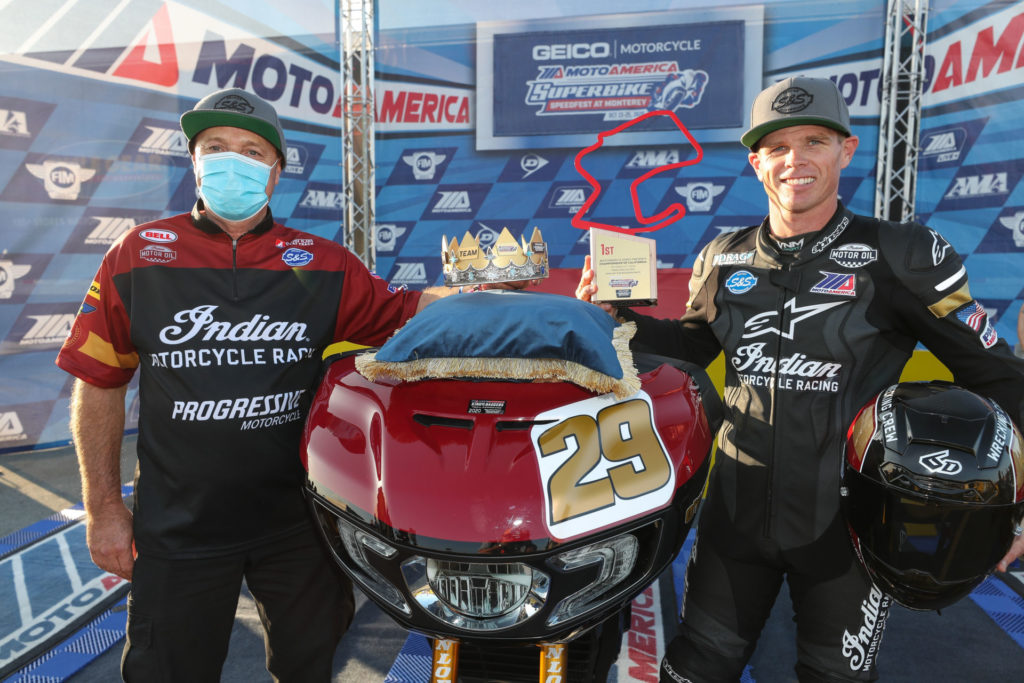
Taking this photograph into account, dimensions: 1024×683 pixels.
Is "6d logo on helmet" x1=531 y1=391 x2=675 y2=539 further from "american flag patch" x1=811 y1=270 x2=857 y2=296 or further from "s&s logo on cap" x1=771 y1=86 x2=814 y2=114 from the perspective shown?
"s&s logo on cap" x1=771 y1=86 x2=814 y2=114

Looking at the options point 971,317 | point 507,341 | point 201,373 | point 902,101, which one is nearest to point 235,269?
point 201,373

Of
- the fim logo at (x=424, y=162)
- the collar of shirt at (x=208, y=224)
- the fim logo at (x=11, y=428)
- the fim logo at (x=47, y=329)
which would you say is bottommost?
the fim logo at (x=11, y=428)

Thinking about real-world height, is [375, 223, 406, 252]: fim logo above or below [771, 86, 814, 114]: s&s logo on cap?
below

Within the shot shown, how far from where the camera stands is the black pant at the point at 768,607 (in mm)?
1418

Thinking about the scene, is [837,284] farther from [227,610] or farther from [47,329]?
[47,329]

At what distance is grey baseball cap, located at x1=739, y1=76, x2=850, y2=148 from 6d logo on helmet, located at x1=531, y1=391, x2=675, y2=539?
0.83 meters

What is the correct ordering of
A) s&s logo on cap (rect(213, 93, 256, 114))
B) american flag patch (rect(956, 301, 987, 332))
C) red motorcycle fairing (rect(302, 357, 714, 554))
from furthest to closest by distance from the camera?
s&s logo on cap (rect(213, 93, 256, 114)) < american flag patch (rect(956, 301, 987, 332)) < red motorcycle fairing (rect(302, 357, 714, 554))

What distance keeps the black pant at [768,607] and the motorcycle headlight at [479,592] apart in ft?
2.54

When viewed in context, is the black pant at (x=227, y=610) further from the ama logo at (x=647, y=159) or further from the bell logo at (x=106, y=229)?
the ama logo at (x=647, y=159)

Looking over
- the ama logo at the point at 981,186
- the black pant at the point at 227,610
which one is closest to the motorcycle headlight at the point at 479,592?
the black pant at the point at 227,610

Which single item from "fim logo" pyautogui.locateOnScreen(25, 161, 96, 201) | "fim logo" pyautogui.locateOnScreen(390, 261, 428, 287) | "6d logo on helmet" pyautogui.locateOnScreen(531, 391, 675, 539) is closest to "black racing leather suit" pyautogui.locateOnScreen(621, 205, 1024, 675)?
"6d logo on helmet" pyautogui.locateOnScreen(531, 391, 675, 539)

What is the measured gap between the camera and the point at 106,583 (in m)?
2.79

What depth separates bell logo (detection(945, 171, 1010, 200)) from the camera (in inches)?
202

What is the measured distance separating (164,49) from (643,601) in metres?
5.88
